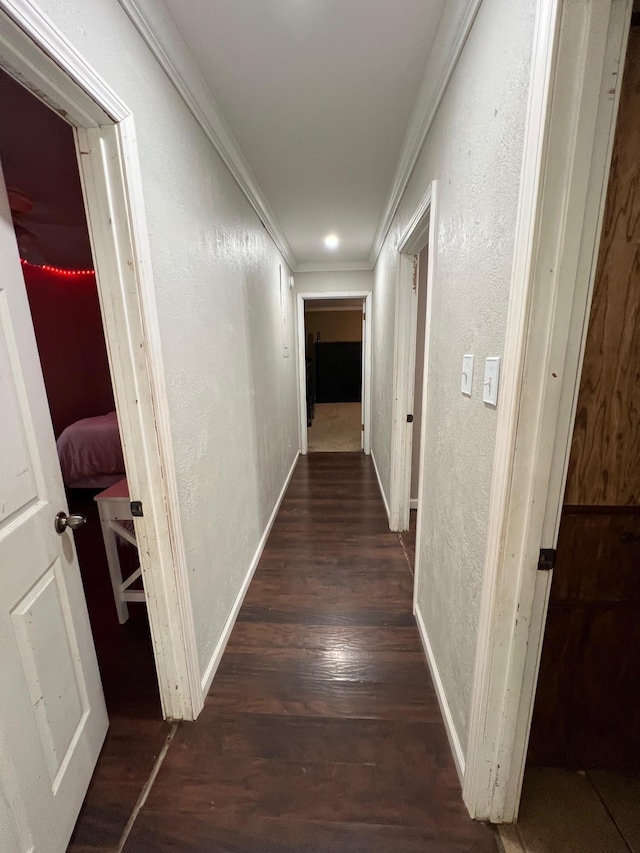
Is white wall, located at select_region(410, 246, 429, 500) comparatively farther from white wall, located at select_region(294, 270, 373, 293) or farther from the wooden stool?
the wooden stool

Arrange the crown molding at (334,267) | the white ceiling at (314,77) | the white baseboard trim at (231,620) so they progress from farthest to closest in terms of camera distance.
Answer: the crown molding at (334,267) → the white baseboard trim at (231,620) → the white ceiling at (314,77)

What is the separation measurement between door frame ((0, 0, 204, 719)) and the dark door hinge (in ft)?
3.53

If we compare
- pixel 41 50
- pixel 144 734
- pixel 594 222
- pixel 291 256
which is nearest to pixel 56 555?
pixel 144 734

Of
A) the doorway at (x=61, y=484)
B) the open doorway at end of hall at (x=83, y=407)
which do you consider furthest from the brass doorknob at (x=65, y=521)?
the open doorway at end of hall at (x=83, y=407)

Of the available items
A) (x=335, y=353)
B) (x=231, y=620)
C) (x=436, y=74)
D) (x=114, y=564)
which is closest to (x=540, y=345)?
(x=436, y=74)

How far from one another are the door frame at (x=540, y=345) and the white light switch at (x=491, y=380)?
0.19 ft

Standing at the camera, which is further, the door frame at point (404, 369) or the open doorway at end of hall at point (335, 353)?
the open doorway at end of hall at point (335, 353)

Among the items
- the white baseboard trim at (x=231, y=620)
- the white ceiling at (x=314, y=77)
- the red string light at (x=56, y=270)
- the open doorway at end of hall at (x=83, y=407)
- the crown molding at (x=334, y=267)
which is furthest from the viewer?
the crown molding at (x=334, y=267)

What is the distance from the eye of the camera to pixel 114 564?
167 centimetres

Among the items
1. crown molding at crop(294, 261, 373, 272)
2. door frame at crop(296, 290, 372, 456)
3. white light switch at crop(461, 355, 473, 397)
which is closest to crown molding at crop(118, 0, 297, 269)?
white light switch at crop(461, 355, 473, 397)

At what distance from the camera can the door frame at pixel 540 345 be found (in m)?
0.59

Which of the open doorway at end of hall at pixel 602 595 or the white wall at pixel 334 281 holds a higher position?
the white wall at pixel 334 281

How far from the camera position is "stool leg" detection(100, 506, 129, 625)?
1578mm

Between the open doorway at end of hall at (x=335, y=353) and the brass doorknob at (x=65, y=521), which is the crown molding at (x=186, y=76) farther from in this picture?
the open doorway at end of hall at (x=335, y=353)
